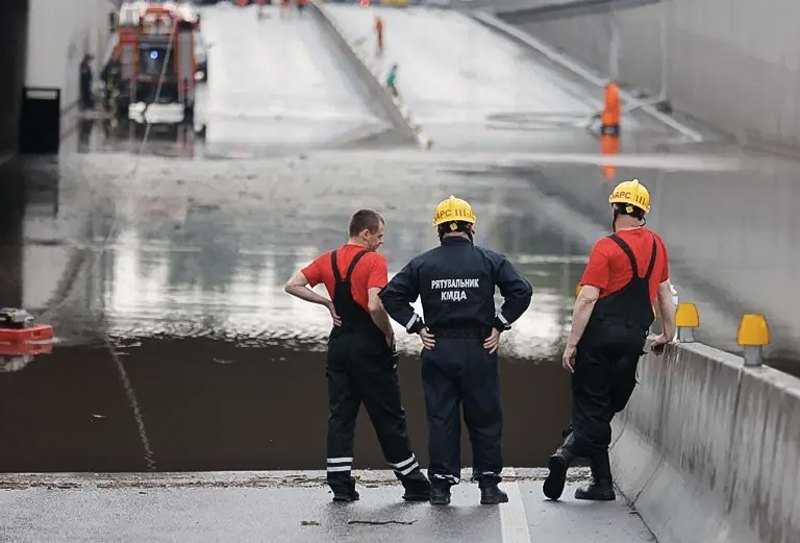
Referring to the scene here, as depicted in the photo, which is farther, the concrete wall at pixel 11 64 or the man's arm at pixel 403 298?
the concrete wall at pixel 11 64

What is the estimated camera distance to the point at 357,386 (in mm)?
9203

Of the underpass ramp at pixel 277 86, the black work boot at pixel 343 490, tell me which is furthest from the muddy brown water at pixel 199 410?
the underpass ramp at pixel 277 86

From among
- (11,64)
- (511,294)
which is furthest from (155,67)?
(511,294)

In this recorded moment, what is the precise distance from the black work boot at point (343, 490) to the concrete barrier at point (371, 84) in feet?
102

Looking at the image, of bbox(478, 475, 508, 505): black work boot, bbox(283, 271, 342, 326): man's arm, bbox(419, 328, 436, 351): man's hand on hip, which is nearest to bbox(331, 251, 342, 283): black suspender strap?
bbox(283, 271, 342, 326): man's arm

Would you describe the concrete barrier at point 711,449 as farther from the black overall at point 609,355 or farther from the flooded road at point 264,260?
the flooded road at point 264,260

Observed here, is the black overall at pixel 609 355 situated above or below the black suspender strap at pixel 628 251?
below

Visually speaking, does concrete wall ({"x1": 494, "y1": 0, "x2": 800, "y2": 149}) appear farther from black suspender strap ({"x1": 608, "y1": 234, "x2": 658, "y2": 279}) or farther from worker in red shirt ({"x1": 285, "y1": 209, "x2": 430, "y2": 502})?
worker in red shirt ({"x1": 285, "y1": 209, "x2": 430, "y2": 502})

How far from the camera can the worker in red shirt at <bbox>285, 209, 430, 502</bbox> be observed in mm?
9086

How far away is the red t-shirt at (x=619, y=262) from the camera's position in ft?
28.9

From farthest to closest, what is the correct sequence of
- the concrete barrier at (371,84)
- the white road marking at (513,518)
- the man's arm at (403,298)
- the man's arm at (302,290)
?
the concrete barrier at (371,84) → the man's arm at (302,290) → the man's arm at (403,298) → the white road marking at (513,518)

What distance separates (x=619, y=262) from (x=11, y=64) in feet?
94.2

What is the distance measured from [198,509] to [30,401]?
3.51 meters

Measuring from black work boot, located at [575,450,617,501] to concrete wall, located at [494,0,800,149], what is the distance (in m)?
29.1
